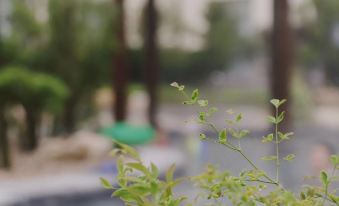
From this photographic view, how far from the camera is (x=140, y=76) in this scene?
10.9 meters

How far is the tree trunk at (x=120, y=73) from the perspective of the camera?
31.3 ft

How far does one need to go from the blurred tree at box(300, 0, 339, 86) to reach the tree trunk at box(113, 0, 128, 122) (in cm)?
280

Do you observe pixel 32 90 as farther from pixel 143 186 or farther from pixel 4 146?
Answer: pixel 143 186

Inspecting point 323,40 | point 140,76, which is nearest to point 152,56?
point 140,76

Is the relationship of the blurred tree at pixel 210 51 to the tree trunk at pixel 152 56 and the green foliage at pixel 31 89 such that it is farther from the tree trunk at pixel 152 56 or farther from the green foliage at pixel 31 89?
the green foliage at pixel 31 89

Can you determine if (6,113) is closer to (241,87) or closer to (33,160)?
(33,160)

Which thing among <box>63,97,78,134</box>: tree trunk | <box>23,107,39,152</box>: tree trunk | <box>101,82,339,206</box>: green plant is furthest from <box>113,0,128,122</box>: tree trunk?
<box>101,82,339,206</box>: green plant

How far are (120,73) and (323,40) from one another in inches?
127

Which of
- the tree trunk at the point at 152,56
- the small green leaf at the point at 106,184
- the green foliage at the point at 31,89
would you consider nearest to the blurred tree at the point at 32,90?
the green foliage at the point at 31,89

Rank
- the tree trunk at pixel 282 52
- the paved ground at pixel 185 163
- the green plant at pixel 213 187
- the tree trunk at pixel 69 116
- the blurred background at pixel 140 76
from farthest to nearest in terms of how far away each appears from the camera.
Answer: the tree trunk at pixel 69 116 → the blurred background at pixel 140 76 → the tree trunk at pixel 282 52 → the paved ground at pixel 185 163 → the green plant at pixel 213 187

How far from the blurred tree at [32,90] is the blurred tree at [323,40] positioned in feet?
11.5

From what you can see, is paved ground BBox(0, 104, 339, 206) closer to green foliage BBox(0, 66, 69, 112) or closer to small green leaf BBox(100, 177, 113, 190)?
green foliage BBox(0, 66, 69, 112)

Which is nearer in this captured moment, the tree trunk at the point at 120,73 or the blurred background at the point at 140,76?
the blurred background at the point at 140,76

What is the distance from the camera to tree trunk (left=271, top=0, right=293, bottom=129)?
24.8ft
